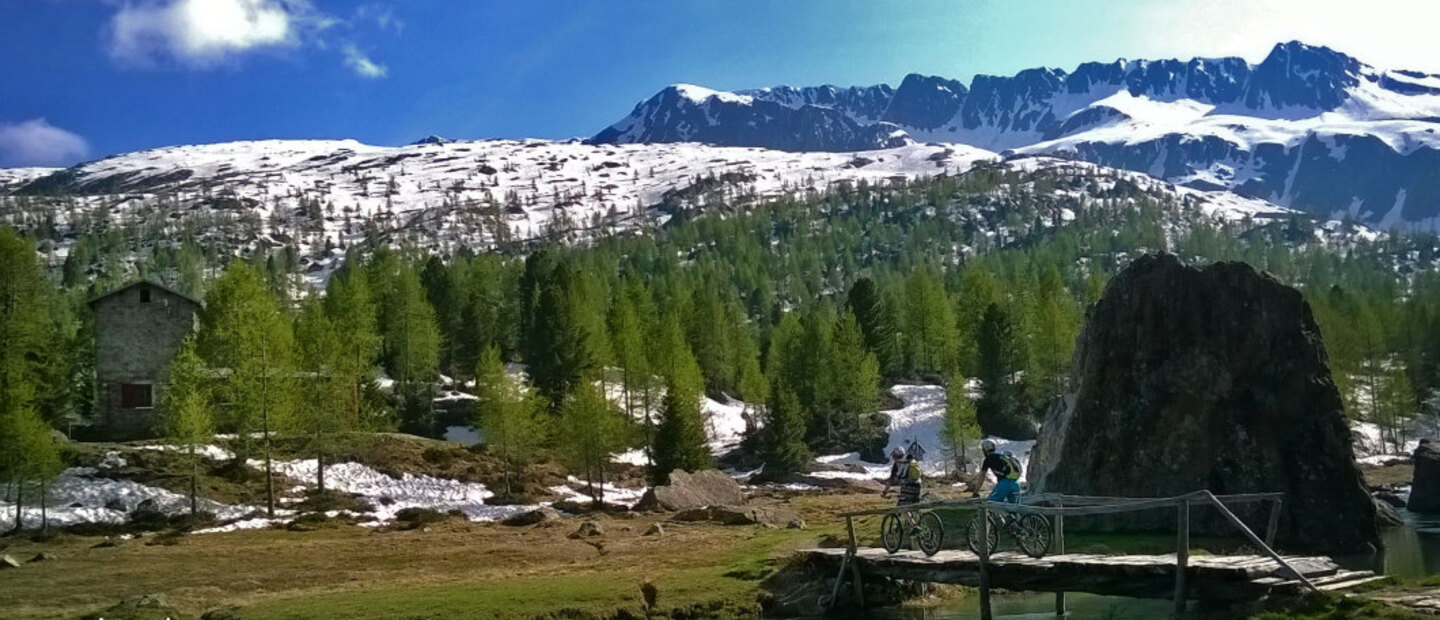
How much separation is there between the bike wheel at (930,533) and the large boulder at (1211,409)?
1771 cm

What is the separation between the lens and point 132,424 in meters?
63.6

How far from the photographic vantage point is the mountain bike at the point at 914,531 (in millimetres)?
26141

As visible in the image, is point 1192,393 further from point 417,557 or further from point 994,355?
point 994,355

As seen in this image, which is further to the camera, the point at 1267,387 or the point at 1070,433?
the point at 1070,433

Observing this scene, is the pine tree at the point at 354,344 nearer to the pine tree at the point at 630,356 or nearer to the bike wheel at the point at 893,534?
the pine tree at the point at 630,356

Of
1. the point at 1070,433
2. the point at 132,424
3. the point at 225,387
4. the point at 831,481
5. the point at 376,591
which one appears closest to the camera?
the point at 376,591

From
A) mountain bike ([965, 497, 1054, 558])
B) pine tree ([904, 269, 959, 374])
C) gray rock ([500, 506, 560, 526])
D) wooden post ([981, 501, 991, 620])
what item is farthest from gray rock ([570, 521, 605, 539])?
pine tree ([904, 269, 959, 374])

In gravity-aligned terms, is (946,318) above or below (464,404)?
above

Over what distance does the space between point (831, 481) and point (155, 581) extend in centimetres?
4855

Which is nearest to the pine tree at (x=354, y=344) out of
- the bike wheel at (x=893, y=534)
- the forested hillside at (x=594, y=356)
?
the forested hillside at (x=594, y=356)

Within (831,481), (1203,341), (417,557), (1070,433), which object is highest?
(1203,341)

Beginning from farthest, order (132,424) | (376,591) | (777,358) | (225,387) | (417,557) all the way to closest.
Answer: (777,358)
(132,424)
(225,387)
(417,557)
(376,591)

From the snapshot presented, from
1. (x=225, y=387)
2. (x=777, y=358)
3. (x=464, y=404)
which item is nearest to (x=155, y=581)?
(x=225, y=387)

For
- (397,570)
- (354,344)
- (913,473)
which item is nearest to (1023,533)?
→ (913,473)
